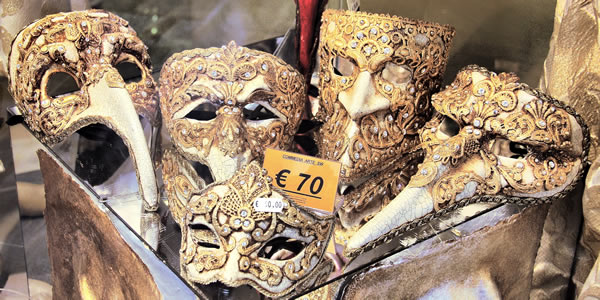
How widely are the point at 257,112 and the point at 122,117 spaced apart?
27cm

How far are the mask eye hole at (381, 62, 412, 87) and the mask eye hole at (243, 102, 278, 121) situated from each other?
23 cm

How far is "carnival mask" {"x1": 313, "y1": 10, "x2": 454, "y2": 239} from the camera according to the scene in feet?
2.94

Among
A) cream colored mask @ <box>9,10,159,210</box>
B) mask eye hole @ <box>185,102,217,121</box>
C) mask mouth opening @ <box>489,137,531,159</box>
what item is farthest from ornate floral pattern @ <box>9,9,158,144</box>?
mask mouth opening @ <box>489,137,531,159</box>

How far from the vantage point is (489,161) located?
32.1 inches

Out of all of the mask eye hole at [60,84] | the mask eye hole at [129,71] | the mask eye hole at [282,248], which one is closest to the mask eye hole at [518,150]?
the mask eye hole at [282,248]

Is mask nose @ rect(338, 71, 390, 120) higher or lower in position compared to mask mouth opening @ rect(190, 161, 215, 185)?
higher

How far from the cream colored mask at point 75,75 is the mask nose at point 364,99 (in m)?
0.41

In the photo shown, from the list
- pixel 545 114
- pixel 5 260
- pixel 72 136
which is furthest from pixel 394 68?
pixel 5 260

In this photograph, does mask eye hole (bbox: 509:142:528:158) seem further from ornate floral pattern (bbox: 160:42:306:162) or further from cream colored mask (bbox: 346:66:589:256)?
ornate floral pattern (bbox: 160:42:306:162)

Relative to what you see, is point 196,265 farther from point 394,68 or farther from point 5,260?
point 5,260

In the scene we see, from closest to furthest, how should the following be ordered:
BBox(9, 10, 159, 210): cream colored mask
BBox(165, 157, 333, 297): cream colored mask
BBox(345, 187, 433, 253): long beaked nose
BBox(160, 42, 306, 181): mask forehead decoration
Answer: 1. BBox(165, 157, 333, 297): cream colored mask
2. BBox(345, 187, 433, 253): long beaked nose
3. BBox(160, 42, 306, 181): mask forehead decoration
4. BBox(9, 10, 159, 210): cream colored mask

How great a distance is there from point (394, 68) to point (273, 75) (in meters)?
0.23

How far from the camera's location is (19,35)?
1026mm

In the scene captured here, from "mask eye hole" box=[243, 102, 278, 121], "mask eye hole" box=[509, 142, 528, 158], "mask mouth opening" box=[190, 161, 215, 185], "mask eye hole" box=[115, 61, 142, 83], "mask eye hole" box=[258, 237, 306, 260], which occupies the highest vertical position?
"mask eye hole" box=[509, 142, 528, 158]
